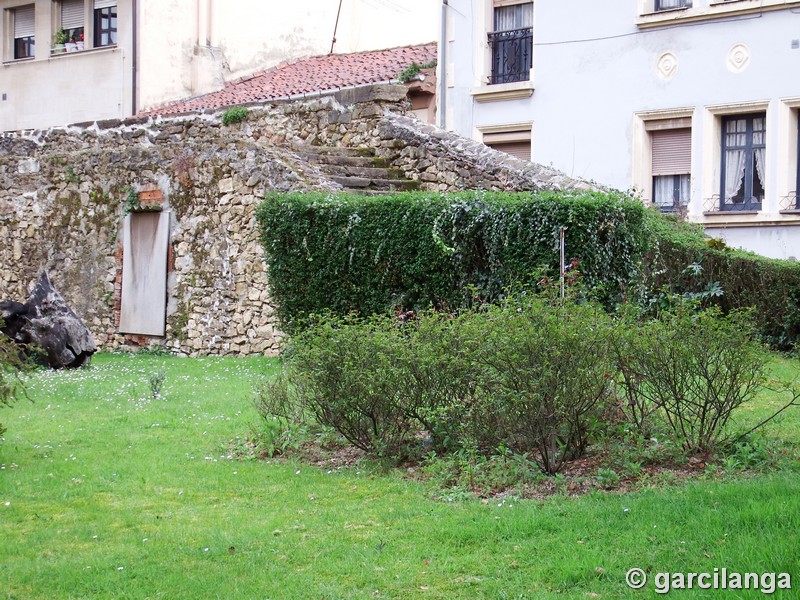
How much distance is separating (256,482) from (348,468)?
73 cm

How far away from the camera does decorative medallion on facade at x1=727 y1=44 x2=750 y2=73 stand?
18.2 m

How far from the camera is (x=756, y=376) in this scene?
673 centimetres

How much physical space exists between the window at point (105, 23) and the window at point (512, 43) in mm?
9650

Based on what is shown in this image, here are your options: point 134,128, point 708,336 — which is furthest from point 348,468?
point 134,128

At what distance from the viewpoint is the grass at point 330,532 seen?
479cm

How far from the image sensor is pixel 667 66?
19.0 m

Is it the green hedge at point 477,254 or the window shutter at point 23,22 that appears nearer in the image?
the green hedge at point 477,254

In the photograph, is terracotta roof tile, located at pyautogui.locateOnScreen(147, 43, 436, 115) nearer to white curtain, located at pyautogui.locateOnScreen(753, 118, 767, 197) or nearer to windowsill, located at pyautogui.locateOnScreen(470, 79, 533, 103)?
windowsill, located at pyautogui.locateOnScreen(470, 79, 533, 103)

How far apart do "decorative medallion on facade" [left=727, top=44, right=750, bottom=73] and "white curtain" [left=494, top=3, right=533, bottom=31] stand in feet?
14.6

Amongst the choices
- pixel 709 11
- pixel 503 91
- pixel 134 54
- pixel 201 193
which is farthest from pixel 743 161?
pixel 134 54

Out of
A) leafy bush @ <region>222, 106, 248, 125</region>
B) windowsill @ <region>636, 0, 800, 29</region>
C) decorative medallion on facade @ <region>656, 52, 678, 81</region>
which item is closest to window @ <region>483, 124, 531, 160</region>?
decorative medallion on facade @ <region>656, 52, 678, 81</region>

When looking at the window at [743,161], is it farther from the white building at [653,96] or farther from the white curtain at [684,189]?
the white curtain at [684,189]

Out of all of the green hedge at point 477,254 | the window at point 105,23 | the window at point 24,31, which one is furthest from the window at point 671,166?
the window at point 24,31

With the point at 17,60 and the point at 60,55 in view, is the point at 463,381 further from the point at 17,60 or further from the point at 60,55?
the point at 17,60
